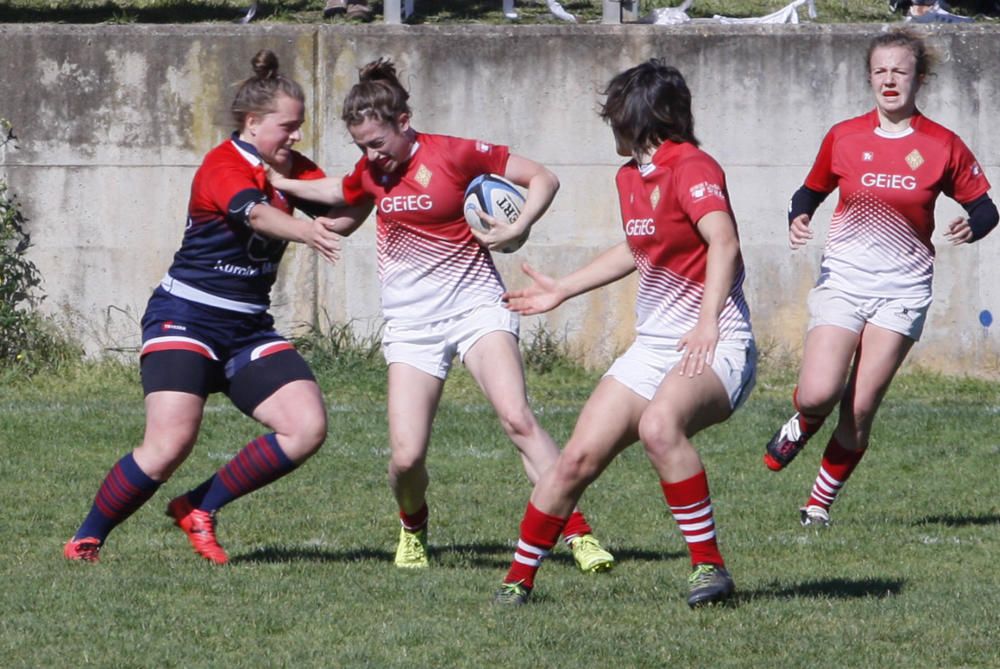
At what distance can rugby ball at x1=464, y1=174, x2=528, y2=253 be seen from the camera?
5.61 meters

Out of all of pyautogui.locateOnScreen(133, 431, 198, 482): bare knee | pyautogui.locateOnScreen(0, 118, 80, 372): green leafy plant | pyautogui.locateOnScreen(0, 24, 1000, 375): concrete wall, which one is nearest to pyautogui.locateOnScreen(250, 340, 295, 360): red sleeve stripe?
pyautogui.locateOnScreen(133, 431, 198, 482): bare knee

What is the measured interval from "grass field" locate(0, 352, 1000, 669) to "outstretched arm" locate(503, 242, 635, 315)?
100 cm

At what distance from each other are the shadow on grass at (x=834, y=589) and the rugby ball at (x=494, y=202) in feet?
4.91

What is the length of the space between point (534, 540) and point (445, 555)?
1210mm

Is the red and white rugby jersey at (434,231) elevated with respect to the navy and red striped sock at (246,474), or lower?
elevated

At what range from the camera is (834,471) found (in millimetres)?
6812

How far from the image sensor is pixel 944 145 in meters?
6.48

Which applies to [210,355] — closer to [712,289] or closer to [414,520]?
[414,520]

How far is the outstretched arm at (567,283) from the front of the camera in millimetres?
5000

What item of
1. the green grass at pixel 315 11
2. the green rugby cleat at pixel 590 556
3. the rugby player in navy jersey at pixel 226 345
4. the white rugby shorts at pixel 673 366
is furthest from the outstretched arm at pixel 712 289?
the green grass at pixel 315 11

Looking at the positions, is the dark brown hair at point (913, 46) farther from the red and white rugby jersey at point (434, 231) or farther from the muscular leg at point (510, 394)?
the muscular leg at point (510, 394)

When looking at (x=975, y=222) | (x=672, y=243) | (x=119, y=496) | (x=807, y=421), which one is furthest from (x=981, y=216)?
(x=119, y=496)

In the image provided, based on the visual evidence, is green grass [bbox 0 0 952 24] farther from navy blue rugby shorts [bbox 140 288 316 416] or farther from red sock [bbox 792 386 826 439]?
navy blue rugby shorts [bbox 140 288 316 416]

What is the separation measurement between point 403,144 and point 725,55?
627 cm
